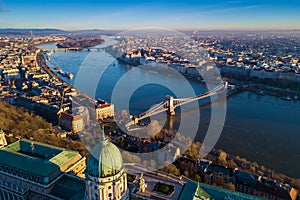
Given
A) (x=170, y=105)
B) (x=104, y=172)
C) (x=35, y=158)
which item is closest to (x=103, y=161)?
(x=104, y=172)

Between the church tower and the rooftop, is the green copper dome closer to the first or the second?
the church tower

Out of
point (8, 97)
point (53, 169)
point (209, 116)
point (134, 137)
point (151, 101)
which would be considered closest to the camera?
point (53, 169)

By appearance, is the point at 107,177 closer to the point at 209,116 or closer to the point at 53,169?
the point at 53,169

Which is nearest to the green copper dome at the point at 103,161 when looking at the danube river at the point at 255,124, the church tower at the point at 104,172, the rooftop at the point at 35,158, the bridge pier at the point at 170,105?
the church tower at the point at 104,172

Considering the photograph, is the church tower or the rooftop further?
the rooftop

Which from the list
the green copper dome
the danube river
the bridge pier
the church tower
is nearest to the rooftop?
the church tower

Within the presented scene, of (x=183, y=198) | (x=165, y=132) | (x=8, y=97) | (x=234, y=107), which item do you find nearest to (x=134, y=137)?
(x=165, y=132)

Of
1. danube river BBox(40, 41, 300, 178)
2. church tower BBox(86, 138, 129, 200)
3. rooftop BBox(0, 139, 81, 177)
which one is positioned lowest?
danube river BBox(40, 41, 300, 178)

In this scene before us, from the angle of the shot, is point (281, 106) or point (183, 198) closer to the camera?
point (183, 198)
